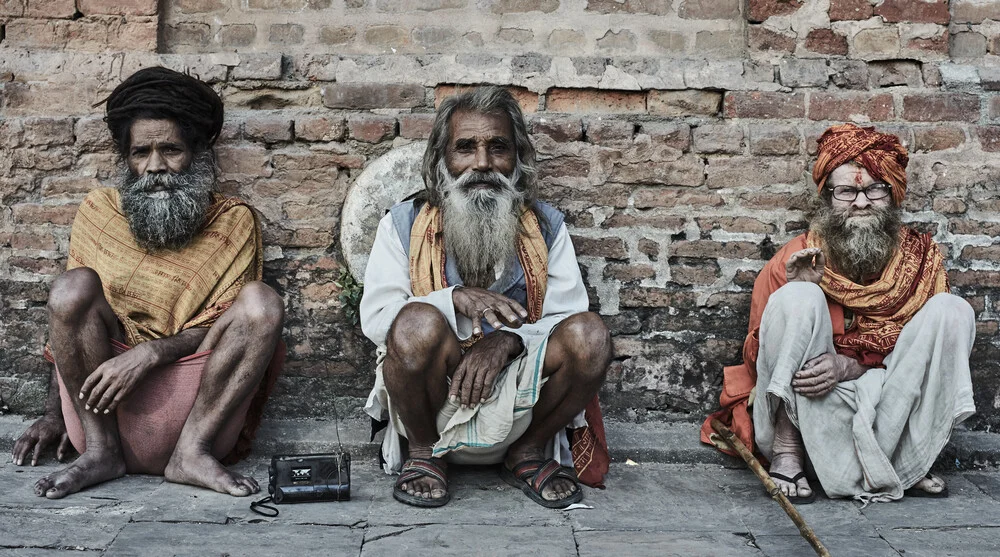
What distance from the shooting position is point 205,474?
3.64m

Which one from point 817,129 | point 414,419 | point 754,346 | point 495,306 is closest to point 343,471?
point 414,419

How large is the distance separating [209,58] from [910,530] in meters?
3.42

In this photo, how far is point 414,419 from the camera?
3.65m

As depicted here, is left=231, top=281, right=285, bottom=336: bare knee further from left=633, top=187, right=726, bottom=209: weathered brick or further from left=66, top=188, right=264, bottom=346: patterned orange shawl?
left=633, top=187, right=726, bottom=209: weathered brick

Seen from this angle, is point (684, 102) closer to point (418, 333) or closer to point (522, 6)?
point (522, 6)

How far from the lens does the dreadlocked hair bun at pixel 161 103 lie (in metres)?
3.97

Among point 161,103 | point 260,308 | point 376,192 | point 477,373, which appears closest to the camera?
point 477,373

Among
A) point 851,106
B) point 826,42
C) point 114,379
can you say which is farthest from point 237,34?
point 851,106

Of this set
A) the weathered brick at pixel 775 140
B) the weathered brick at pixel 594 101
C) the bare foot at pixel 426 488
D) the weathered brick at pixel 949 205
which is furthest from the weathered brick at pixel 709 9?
the bare foot at pixel 426 488

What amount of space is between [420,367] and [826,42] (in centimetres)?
240

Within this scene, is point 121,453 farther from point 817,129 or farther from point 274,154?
point 817,129

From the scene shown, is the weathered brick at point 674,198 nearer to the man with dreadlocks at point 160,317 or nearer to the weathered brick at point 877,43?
the weathered brick at point 877,43

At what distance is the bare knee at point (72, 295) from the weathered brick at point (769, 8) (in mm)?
2981

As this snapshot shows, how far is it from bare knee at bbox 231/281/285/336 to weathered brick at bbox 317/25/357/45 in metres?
1.32
